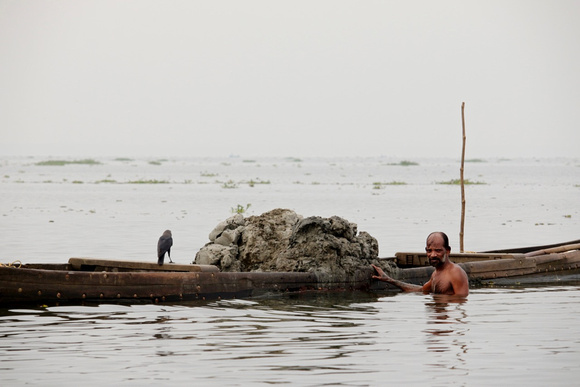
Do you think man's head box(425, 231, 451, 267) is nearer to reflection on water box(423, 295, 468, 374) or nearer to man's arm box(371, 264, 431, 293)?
reflection on water box(423, 295, 468, 374)

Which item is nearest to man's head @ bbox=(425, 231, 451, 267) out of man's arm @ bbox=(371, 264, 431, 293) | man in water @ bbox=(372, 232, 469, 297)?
man in water @ bbox=(372, 232, 469, 297)

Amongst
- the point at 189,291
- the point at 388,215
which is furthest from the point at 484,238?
the point at 189,291

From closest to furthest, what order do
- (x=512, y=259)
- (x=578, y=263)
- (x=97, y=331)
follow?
(x=97, y=331)
(x=512, y=259)
(x=578, y=263)

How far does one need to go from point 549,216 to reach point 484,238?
28.4ft

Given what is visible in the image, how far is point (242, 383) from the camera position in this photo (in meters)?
6.38

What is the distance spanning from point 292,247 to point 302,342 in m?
3.97

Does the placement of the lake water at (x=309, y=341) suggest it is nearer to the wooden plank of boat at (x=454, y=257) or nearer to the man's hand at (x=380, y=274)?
the man's hand at (x=380, y=274)

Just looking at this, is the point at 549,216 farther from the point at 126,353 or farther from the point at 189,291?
the point at 126,353

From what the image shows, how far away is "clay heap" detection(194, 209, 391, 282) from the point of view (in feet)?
37.8

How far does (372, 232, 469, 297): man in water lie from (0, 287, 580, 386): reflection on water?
170 mm

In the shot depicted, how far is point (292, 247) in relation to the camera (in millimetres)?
11859

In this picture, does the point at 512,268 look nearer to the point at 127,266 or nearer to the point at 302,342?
the point at 127,266

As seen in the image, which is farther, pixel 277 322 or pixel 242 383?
pixel 277 322

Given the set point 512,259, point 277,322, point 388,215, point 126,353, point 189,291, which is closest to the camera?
point 126,353
